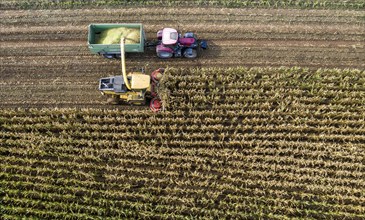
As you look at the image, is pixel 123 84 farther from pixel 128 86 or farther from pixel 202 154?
pixel 202 154

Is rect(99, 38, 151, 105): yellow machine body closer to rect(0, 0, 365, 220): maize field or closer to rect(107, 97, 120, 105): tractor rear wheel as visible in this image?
rect(107, 97, 120, 105): tractor rear wheel

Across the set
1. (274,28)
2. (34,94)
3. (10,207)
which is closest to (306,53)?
(274,28)

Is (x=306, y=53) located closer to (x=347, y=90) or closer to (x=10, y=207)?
(x=347, y=90)

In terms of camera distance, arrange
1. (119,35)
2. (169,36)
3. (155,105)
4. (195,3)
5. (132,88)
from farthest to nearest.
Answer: (195,3) < (119,35) < (169,36) < (155,105) < (132,88)

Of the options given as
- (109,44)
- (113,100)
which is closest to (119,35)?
(109,44)

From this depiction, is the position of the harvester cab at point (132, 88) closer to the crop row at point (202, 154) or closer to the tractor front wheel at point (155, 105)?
the tractor front wheel at point (155, 105)

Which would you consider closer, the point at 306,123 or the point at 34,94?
the point at 306,123

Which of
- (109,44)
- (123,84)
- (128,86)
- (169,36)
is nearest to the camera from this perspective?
(128,86)
